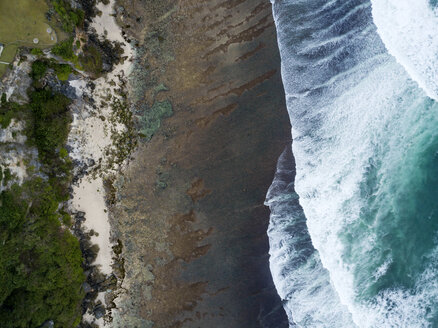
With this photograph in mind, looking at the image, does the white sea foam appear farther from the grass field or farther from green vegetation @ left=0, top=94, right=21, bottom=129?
green vegetation @ left=0, top=94, right=21, bottom=129

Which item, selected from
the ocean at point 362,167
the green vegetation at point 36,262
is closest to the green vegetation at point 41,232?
the green vegetation at point 36,262

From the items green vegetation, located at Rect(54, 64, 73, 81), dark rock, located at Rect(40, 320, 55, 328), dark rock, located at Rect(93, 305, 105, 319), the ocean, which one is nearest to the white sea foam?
the ocean

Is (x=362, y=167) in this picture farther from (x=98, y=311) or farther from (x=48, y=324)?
(x=48, y=324)

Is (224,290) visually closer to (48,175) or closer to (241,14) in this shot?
(48,175)

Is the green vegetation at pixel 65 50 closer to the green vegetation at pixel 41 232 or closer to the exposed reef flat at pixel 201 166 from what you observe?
the green vegetation at pixel 41 232

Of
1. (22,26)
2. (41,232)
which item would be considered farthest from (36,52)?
(41,232)

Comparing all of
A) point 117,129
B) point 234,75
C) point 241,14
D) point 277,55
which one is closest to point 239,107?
point 234,75
